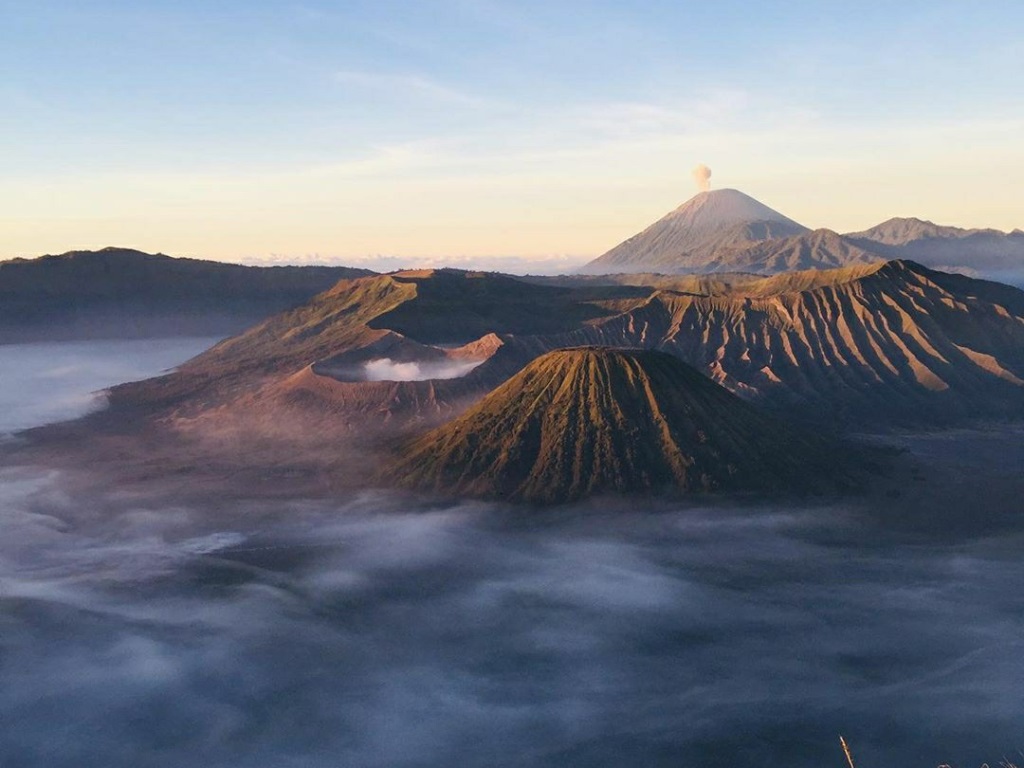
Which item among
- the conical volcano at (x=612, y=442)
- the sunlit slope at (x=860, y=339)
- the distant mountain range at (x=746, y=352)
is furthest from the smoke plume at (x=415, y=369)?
the conical volcano at (x=612, y=442)

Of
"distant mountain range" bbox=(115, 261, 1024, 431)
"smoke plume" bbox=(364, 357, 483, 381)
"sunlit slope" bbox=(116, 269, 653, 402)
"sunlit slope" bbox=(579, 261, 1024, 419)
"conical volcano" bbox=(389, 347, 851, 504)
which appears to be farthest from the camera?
"sunlit slope" bbox=(116, 269, 653, 402)

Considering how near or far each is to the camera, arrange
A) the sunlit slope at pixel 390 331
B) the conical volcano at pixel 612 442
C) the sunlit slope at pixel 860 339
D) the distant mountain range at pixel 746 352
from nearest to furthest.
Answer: the conical volcano at pixel 612 442, the distant mountain range at pixel 746 352, the sunlit slope at pixel 860 339, the sunlit slope at pixel 390 331

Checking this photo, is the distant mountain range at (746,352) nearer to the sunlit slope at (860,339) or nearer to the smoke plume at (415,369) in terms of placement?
the sunlit slope at (860,339)

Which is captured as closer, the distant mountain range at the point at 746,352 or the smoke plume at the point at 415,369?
the distant mountain range at the point at 746,352

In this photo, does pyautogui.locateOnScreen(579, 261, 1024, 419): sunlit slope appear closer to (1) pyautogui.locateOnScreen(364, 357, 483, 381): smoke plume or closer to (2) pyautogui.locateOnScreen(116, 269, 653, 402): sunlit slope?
(1) pyautogui.locateOnScreen(364, 357, 483, 381): smoke plume

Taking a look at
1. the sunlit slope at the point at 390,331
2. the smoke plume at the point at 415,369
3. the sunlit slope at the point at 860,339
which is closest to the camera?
the sunlit slope at the point at 860,339

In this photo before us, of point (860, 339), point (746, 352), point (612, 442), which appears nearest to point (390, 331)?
point (746, 352)

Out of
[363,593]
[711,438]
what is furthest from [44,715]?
[711,438]

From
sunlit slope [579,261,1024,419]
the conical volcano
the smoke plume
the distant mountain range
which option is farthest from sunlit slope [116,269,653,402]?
the conical volcano

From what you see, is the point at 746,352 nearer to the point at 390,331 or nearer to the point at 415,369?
the point at 415,369
